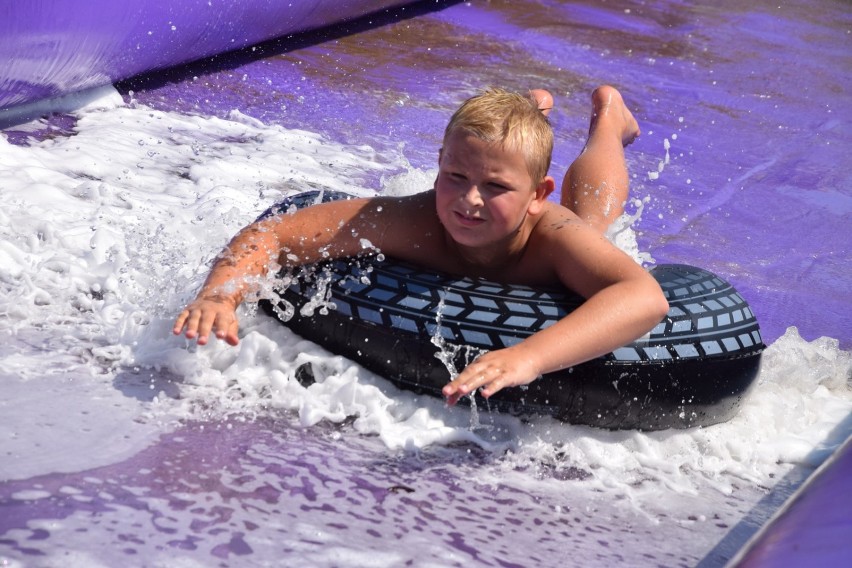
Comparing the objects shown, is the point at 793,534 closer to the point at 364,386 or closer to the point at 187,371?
the point at 364,386

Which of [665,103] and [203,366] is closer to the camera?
[203,366]

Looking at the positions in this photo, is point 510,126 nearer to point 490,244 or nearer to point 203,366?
point 490,244

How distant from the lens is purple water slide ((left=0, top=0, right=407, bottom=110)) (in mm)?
3824

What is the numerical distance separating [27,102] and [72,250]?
1.39 metres

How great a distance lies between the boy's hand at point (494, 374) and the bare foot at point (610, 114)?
1.59 metres

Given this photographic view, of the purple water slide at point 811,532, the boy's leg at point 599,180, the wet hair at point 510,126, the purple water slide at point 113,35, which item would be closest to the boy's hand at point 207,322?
the wet hair at point 510,126

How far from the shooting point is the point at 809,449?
2.69 m

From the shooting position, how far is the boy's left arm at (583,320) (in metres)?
2.18

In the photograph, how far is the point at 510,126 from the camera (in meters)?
2.42

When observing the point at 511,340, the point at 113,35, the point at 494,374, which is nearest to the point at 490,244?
the point at 511,340

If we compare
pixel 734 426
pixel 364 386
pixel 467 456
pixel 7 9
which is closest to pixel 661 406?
pixel 734 426

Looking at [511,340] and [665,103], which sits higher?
[665,103]

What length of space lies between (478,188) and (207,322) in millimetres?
645

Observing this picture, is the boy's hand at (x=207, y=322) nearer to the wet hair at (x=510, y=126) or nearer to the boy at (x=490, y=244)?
the boy at (x=490, y=244)
